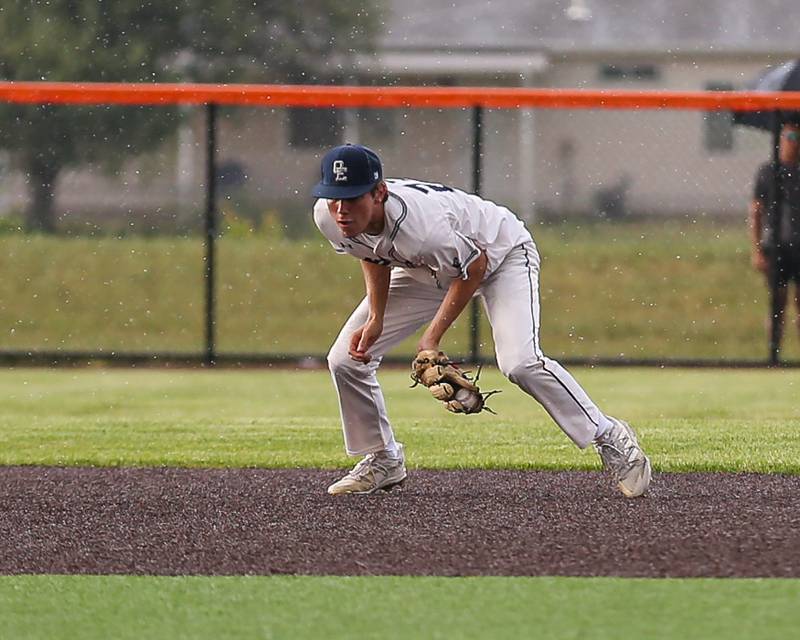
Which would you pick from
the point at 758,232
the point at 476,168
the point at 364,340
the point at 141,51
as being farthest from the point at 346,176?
the point at 141,51

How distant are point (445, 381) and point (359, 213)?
889 millimetres

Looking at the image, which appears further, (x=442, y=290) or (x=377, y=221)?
(x=442, y=290)

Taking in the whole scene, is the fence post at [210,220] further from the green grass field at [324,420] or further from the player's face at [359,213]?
the player's face at [359,213]

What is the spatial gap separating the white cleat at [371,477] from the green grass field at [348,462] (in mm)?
848

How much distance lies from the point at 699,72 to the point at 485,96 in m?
18.3

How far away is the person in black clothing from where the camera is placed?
38.8ft

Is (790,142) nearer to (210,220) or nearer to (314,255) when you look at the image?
(210,220)

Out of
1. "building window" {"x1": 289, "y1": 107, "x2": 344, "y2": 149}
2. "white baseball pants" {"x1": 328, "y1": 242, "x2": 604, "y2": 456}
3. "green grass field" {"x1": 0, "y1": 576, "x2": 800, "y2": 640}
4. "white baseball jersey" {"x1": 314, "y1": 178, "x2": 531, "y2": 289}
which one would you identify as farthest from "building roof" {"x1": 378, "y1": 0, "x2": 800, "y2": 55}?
"green grass field" {"x1": 0, "y1": 576, "x2": 800, "y2": 640}

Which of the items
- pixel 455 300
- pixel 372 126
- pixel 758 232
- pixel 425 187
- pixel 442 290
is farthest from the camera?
pixel 372 126

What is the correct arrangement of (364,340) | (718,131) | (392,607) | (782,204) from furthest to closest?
(718,131) < (782,204) < (364,340) < (392,607)

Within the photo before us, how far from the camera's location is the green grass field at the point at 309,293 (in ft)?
48.3

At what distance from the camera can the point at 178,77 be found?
78.9 feet

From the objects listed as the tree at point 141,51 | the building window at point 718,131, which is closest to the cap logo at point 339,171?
the building window at point 718,131

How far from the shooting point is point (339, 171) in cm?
561
